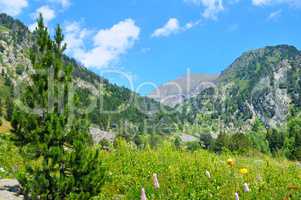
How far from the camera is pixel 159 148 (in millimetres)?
16594

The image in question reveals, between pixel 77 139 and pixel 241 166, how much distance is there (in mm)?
6422

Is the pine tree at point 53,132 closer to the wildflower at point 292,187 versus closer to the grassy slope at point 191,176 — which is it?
the grassy slope at point 191,176

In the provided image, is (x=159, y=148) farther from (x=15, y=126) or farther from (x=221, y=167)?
(x=15, y=126)

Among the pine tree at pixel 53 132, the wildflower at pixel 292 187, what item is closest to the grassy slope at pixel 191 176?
the wildflower at pixel 292 187

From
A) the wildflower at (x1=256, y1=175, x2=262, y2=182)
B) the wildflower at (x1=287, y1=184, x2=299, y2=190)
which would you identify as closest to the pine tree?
the wildflower at (x1=256, y1=175, x2=262, y2=182)

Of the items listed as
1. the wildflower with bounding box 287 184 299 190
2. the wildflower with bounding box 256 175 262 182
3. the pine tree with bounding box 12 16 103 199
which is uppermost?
the pine tree with bounding box 12 16 103 199

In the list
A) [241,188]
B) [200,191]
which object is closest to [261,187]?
[241,188]

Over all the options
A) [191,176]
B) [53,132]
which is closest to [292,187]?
[191,176]

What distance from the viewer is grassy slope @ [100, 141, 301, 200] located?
1218 cm

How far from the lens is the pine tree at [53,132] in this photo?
35.2 feet

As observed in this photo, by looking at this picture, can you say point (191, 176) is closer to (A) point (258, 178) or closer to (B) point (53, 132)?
(A) point (258, 178)

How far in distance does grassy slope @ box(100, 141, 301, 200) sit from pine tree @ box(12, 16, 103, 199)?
1.46 meters

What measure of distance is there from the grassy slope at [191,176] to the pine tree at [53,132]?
1.46 meters

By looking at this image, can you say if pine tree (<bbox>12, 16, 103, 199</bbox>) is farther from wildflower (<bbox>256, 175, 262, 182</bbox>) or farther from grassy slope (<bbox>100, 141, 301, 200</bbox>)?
wildflower (<bbox>256, 175, 262, 182</bbox>)
